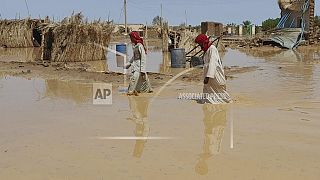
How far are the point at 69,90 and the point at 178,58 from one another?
692cm

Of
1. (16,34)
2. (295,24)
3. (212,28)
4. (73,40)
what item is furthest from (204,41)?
(212,28)

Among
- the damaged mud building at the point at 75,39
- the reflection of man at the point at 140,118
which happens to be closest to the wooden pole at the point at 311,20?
the damaged mud building at the point at 75,39

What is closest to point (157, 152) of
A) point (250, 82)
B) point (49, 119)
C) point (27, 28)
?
point (49, 119)

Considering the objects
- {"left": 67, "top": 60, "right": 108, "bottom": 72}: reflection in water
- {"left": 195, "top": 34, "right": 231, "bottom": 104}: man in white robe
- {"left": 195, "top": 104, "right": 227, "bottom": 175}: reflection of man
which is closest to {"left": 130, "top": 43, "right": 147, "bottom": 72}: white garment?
{"left": 195, "top": 34, "right": 231, "bottom": 104}: man in white robe

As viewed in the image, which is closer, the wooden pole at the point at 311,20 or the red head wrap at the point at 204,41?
the red head wrap at the point at 204,41

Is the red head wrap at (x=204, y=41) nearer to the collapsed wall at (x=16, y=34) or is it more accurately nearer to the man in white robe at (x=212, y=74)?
the man in white robe at (x=212, y=74)

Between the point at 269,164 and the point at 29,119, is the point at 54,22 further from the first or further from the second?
the point at 269,164

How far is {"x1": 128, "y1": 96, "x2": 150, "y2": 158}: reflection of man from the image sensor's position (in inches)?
217

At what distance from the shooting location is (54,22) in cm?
2023

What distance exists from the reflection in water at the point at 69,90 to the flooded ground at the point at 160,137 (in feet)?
0.17

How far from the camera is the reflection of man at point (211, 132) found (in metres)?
4.82

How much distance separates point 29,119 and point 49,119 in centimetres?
33

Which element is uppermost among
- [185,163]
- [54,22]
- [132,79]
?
[54,22]

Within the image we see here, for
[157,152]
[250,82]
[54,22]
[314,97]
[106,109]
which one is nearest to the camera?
[157,152]
